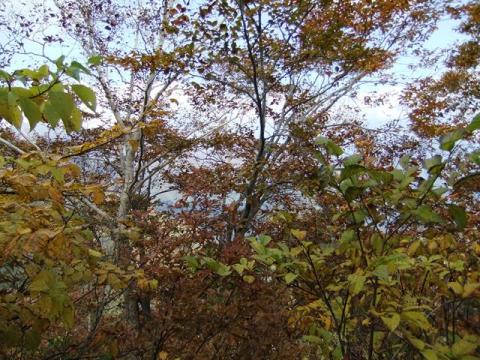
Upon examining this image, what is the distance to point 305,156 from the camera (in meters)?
7.42

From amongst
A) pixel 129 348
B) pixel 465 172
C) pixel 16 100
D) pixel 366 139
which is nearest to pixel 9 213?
pixel 16 100

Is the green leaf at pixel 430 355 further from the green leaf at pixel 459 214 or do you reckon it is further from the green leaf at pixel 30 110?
the green leaf at pixel 30 110

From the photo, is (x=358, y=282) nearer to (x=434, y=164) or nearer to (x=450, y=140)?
(x=434, y=164)

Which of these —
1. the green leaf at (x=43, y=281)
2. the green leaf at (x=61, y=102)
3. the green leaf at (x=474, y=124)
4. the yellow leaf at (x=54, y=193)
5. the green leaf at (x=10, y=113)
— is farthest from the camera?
the yellow leaf at (x=54, y=193)

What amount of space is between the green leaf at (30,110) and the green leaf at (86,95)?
14cm

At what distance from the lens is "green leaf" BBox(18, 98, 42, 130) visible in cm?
124

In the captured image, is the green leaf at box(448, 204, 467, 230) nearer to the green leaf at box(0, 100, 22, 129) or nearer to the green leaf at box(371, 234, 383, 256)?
the green leaf at box(371, 234, 383, 256)

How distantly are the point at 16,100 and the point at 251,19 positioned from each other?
5186 mm

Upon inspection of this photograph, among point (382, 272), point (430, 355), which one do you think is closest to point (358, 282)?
point (382, 272)

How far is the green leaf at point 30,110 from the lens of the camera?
1.24 metres

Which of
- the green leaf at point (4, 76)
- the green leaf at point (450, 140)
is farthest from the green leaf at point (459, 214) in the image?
the green leaf at point (4, 76)

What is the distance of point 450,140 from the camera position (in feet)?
4.22

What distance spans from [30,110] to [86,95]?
0.18m

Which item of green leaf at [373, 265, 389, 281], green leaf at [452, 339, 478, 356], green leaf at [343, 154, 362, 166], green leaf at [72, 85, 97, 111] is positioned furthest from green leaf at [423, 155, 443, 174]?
green leaf at [72, 85, 97, 111]
